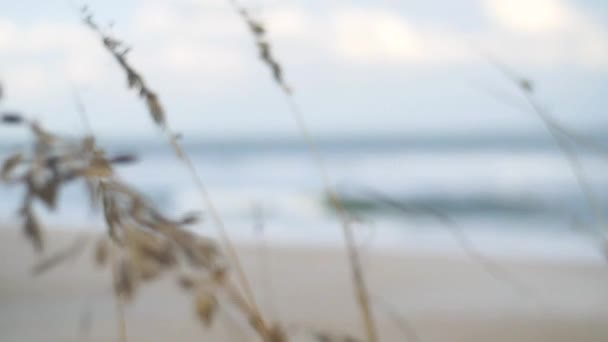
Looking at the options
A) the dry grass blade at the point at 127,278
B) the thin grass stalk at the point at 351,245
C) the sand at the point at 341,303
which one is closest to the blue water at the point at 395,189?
the thin grass stalk at the point at 351,245

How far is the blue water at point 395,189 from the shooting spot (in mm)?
5133

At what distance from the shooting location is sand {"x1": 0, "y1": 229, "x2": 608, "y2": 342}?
1.90 meters

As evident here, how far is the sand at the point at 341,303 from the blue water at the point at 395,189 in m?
0.26

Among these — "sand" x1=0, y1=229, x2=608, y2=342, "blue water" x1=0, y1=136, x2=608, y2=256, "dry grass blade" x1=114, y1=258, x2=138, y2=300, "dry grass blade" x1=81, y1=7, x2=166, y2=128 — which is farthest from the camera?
"blue water" x1=0, y1=136, x2=608, y2=256

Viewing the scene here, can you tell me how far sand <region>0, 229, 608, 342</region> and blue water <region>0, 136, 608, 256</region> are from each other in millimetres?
264

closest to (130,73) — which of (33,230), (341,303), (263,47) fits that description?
(263,47)

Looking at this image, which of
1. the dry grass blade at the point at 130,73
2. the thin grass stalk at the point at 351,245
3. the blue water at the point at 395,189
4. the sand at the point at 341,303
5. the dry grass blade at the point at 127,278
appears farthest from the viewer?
the blue water at the point at 395,189

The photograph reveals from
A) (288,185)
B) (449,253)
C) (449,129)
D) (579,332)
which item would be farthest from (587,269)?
(449,129)

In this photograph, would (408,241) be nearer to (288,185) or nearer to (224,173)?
(288,185)

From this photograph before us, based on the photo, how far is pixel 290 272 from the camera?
3.43 m

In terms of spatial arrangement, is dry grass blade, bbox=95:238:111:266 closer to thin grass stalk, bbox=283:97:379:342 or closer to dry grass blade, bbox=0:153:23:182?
dry grass blade, bbox=0:153:23:182

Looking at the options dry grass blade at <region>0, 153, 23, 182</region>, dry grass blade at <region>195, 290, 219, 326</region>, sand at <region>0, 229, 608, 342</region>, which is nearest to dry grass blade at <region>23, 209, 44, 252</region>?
dry grass blade at <region>0, 153, 23, 182</region>

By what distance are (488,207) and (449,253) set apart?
3.86 meters

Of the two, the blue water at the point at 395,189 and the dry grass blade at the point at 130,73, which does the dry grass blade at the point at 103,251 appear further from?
the dry grass blade at the point at 130,73
